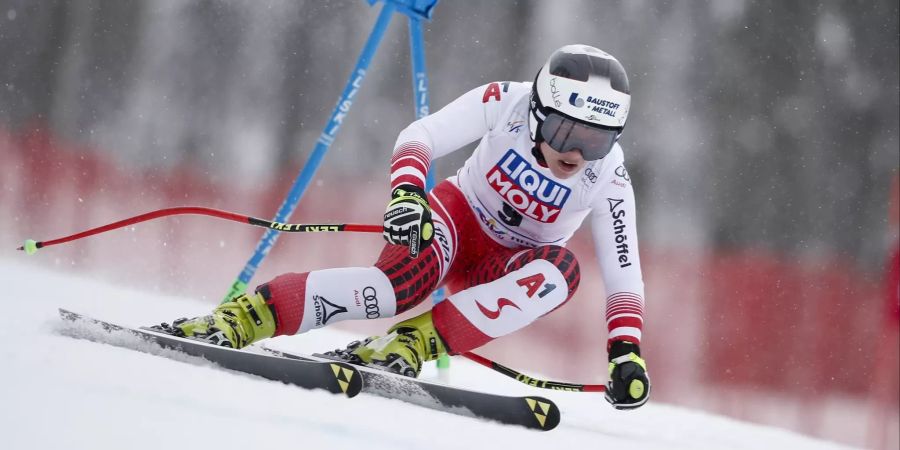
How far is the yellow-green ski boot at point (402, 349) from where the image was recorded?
105 inches

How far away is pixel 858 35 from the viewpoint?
18.7ft

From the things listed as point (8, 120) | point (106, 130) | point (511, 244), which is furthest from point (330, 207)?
point (511, 244)

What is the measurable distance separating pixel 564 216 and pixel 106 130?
12.5ft

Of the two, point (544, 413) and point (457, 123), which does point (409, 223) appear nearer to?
point (457, 123)

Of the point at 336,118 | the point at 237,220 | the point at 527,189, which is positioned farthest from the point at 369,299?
the point at 336,118

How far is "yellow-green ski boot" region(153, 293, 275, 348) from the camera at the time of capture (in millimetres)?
2587

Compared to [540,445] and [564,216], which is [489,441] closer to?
[540,445]

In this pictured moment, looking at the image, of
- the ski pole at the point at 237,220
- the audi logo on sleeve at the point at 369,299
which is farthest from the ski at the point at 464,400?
the ski pole at the point at 237,220

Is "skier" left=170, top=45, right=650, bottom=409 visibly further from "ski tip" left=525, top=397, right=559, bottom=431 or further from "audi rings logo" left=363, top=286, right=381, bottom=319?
"ski tip" left=525, top=397, right=559, bottom=431

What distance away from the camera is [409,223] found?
2529 mm

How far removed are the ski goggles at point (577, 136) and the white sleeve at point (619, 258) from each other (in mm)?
223

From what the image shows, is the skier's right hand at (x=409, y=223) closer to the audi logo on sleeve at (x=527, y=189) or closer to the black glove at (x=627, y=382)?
the audi logo on sleeve at (x=527, y=189)

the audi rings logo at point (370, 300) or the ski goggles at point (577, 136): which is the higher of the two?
the ski goggles at point (577, 136)

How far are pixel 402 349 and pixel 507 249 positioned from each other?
1.97ft
